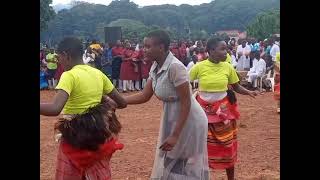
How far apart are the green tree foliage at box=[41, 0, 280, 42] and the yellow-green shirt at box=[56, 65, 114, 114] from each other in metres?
40.1

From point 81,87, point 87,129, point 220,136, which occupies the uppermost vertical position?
point 81,87

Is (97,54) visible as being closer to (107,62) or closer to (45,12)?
(107,62)

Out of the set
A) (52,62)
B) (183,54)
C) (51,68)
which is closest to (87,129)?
(51,68)

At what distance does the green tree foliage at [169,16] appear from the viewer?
47375 millimetres

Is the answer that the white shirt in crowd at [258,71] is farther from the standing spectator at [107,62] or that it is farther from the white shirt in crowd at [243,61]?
the standing spectator at [107,62]

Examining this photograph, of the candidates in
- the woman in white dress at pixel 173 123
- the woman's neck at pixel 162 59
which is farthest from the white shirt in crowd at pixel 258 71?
the woman's neck at pixel 162 59

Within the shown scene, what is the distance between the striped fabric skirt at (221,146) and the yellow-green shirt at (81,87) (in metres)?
2.45

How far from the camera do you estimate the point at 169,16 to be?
56969 mm

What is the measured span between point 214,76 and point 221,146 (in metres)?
0.84

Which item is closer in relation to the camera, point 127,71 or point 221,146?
point 221,146

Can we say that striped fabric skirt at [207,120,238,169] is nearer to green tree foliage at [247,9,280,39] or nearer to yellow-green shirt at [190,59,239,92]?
Answer: yellow-green shirt at [190,59,239,92]
